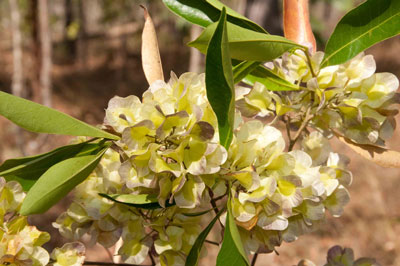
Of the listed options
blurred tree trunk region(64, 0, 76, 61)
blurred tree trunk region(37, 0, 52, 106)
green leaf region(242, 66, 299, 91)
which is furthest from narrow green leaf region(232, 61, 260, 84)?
blurred tree trunk region(64, 0, 76, 61)

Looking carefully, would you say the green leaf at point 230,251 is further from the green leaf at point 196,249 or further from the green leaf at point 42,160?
the green leaf at point 42,160

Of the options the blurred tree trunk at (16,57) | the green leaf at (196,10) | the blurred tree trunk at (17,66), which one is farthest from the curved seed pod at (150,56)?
the blurred tree trunk at (16,57)

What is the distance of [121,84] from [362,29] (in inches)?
356

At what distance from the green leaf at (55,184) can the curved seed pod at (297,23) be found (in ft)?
1.00

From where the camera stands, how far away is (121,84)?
30.7ft

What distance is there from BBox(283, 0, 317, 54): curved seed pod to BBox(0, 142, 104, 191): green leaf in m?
0.28

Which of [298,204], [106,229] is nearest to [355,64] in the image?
[298,204]

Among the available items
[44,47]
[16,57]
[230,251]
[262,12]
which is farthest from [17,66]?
[230,251]

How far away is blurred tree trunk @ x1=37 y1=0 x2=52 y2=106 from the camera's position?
14.7 ft

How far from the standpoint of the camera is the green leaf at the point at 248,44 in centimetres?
40

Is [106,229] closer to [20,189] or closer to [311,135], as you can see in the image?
[20,189]

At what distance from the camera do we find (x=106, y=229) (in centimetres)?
53

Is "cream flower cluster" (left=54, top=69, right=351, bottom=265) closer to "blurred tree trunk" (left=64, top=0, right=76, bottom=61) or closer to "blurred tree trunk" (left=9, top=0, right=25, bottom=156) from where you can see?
"blurred tree trunk" (left=9, top=0, right=25, bottom=156)

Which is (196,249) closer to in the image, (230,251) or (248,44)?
(230,251)
